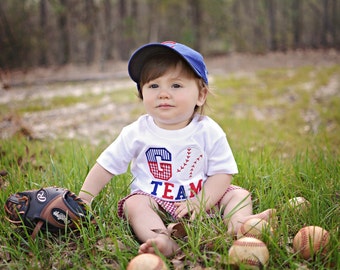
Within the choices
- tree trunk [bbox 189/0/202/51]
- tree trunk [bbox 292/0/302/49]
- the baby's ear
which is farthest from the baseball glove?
tree trunk [bbox 292/0/302/49]

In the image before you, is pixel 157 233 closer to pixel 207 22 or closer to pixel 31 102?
pixel 31 102

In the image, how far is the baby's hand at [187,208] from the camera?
243 centimetres

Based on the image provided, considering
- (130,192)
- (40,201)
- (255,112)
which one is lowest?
(255,112)

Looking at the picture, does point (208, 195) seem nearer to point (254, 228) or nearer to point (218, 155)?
point (218, 155)

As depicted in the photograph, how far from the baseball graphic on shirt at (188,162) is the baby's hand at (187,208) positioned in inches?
7.3

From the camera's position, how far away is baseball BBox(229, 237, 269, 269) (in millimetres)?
1884

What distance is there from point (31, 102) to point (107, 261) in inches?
332

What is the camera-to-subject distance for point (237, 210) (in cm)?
237

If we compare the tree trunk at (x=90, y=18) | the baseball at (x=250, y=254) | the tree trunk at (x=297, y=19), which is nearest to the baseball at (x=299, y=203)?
the baseball at (x=250, y=254)

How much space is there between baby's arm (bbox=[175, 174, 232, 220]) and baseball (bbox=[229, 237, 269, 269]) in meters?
0.53

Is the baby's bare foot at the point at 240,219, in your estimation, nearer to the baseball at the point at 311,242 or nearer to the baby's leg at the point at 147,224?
the baseball at the point at 311,242

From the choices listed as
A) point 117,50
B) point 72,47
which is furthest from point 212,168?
point 117,50

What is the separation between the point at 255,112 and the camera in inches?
314

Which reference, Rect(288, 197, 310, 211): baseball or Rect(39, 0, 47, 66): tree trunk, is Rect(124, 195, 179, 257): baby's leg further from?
Rect(39, 0, 47, 66): tree trunk
